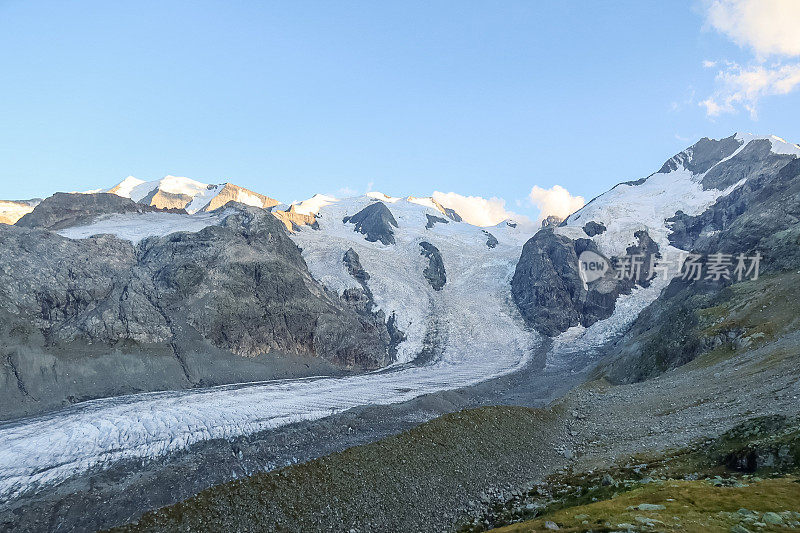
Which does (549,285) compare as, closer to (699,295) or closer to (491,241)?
(491,241)

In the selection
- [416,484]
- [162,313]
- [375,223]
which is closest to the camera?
[416,484]

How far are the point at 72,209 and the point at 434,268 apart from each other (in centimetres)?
9239

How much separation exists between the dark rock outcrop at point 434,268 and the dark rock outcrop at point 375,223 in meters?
15.2

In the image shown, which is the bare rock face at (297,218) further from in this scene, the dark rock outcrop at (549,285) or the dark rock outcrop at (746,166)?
the dark rock outcrop at (746,166)

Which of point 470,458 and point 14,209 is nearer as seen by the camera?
point 470,458

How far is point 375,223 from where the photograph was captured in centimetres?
16000

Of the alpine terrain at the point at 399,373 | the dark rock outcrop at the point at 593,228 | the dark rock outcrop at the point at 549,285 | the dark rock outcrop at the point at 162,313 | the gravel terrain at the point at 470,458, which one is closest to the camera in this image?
the gravel terrain at the point at 470,458

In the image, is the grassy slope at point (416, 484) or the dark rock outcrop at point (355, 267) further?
the dark rock outcrop at point (355, 267)

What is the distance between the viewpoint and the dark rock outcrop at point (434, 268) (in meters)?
126

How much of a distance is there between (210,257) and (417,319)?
162ft

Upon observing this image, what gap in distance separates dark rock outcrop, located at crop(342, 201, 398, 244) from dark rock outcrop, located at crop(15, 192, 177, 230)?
7186 centimetres

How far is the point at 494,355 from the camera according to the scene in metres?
93.0

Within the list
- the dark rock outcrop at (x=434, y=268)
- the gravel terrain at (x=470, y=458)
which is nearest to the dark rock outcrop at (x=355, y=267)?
the dark rock outcrop at (x=434, y=268)

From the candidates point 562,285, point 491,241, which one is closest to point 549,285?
point 562,285
